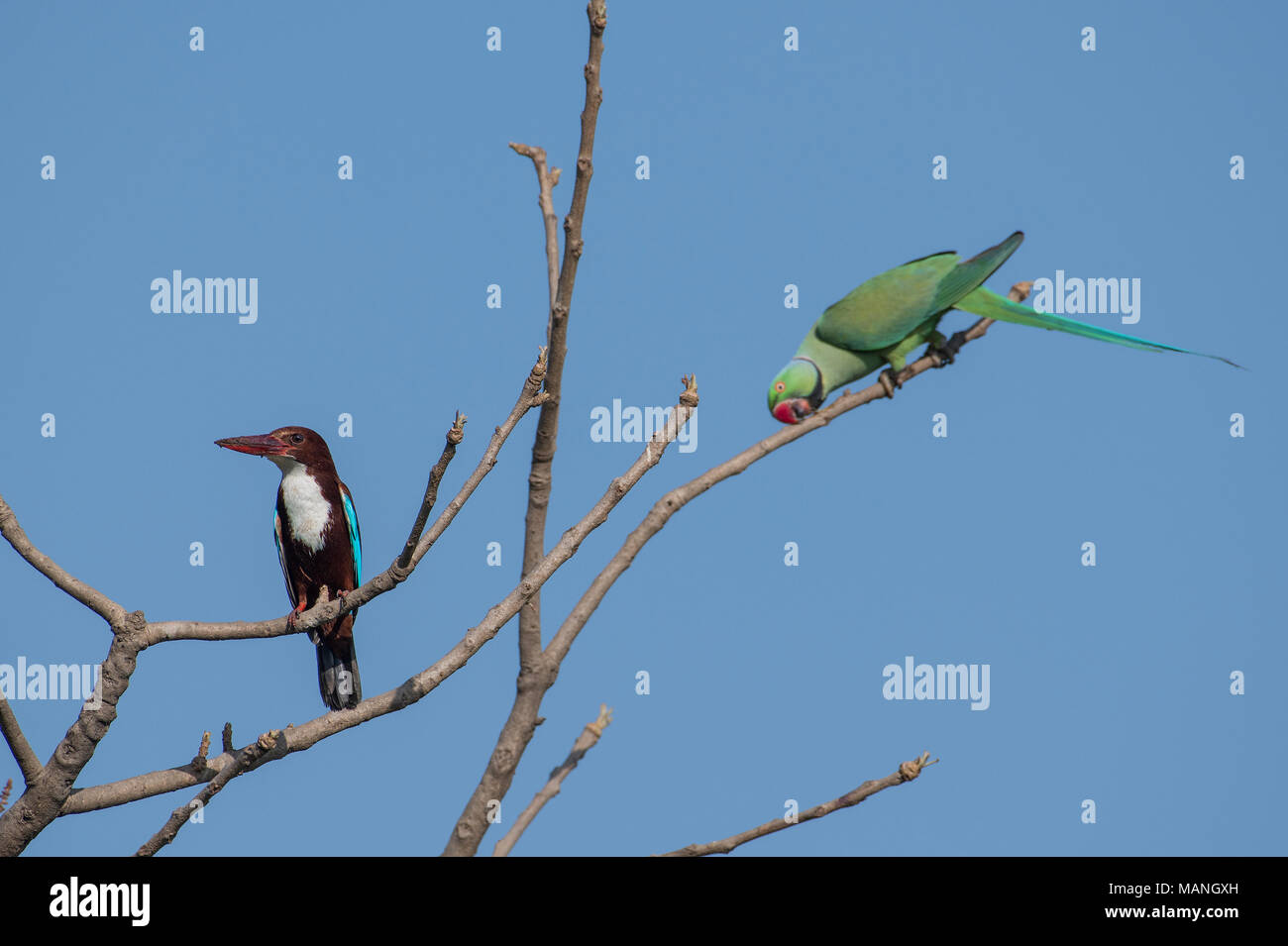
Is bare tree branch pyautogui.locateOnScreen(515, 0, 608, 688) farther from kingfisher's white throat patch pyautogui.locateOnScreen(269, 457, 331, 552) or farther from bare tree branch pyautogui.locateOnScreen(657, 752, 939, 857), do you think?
kingfisher's white throat patch pyautogui.locateOnScreen(269, 457, 331, 552)

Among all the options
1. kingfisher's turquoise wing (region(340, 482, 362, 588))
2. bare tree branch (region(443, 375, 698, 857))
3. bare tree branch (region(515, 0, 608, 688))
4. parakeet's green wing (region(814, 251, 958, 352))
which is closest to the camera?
bare tree branch (region(443, 375, 698, 857))

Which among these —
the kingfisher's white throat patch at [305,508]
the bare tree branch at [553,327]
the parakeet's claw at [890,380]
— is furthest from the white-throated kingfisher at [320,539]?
the parakeet's claw at [890,380]

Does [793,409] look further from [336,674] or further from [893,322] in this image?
[336,674]

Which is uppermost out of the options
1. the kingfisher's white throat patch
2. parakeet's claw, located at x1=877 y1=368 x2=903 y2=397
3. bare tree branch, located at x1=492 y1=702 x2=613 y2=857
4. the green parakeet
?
the green parakeet

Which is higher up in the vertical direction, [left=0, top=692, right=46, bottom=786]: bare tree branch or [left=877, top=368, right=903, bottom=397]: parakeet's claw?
[left=877, top=368, right=903, bottom=397]: parakeet's claw

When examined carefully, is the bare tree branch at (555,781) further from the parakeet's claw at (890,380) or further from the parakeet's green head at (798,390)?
the parakeet's green head at (798,390)

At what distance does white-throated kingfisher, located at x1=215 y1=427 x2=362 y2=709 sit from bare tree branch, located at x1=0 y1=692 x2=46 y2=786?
269cm

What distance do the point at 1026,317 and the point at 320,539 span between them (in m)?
3.97

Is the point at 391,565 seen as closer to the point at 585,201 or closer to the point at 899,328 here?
the point at 585,201

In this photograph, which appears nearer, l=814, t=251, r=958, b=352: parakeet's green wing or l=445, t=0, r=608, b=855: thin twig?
l=445, t=0, r=608, b=855: thin twig

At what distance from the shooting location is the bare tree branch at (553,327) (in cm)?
430

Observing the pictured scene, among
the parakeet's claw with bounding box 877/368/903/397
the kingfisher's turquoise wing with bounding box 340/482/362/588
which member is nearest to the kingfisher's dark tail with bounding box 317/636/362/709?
the kingfisher's turquoise wing with bounding box 340/482/362/588

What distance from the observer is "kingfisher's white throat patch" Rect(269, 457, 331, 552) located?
21.6 feet
